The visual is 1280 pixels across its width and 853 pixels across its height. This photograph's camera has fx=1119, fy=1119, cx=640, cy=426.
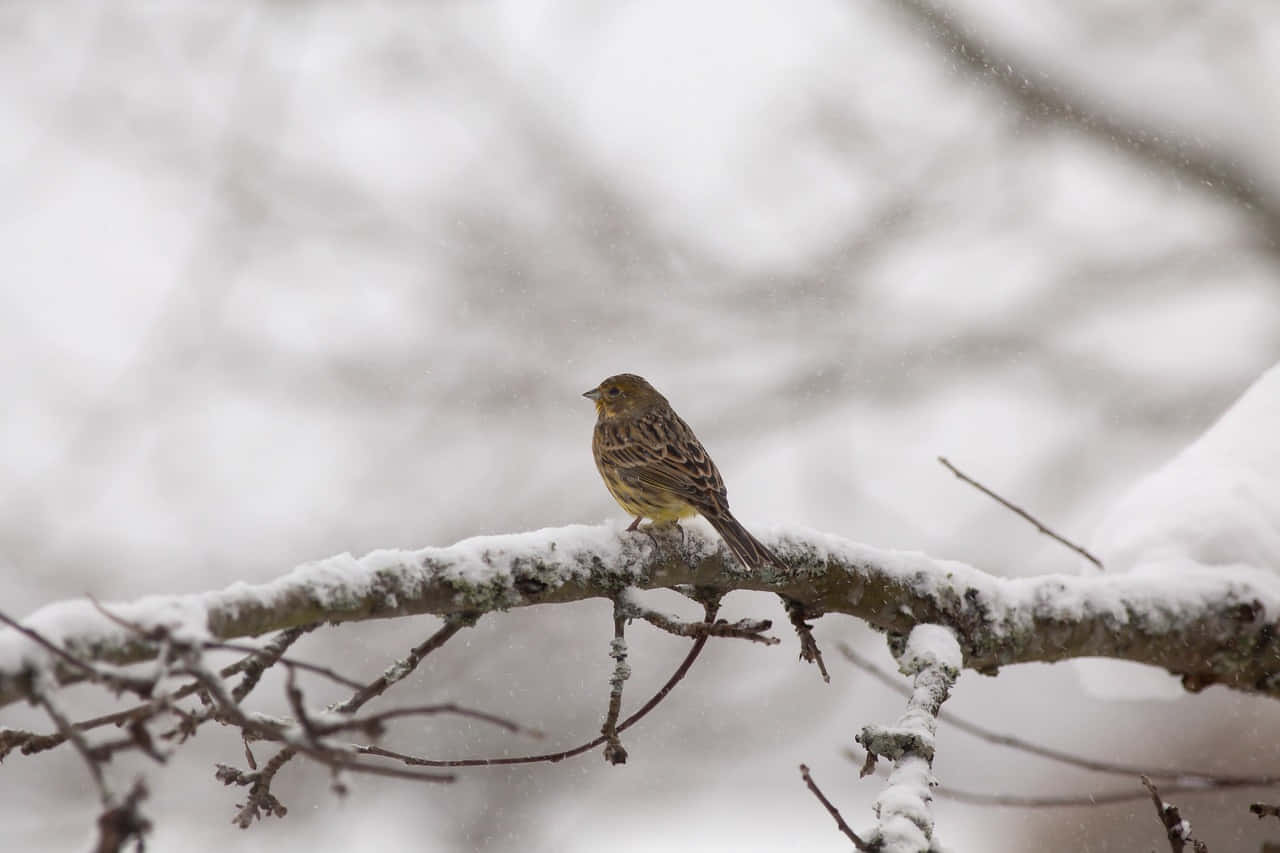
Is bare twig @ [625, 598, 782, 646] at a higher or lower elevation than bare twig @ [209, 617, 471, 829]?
higher

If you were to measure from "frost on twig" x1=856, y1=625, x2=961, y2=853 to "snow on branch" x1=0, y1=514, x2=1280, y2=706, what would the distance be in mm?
222

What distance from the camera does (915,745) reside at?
9.32 feet

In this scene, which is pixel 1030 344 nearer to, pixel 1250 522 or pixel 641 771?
pixel 641 771

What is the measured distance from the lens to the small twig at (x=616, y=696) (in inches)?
113

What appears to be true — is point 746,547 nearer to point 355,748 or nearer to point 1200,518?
point 355,748

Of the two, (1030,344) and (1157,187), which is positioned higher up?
(1030,344)

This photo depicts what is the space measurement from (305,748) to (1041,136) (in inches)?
329

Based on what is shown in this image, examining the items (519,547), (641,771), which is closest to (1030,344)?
(641,771)

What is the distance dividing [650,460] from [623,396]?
3.69ft

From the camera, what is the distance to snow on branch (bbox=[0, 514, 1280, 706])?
2006mm

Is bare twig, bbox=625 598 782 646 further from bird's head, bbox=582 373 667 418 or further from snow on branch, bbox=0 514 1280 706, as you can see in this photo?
bird's head, bbox=582 373 667 418

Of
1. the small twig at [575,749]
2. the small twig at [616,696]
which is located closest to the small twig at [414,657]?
the small twig at [575,749]

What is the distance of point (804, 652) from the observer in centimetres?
350

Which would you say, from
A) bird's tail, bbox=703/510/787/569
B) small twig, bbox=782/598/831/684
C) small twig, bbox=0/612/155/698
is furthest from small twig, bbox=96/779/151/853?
small twig, bbox=782/598/831/684
